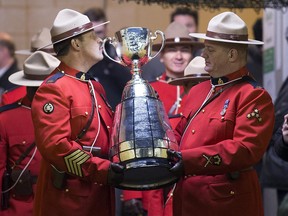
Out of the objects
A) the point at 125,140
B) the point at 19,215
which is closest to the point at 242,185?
the point at 125,140

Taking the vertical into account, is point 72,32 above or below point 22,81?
above

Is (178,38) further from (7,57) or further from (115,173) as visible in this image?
(7,57)

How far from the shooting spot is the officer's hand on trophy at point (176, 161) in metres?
8.10

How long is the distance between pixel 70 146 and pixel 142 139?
1.60 feet

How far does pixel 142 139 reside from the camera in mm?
8031

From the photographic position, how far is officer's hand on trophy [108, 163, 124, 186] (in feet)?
26.4

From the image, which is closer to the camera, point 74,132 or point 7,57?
point 74,132

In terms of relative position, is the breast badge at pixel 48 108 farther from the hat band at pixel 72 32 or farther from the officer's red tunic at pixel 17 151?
the officer's red tunic at pixel 17 151

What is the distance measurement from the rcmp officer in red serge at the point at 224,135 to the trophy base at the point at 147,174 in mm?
69

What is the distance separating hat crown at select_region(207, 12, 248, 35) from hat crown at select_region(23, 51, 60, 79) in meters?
1.63

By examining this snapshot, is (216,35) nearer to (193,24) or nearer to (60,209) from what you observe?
(60,209)

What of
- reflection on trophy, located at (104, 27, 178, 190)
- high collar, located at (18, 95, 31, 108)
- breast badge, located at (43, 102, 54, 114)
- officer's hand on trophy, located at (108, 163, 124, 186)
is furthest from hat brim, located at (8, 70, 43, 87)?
officer's hand on trophy, located at (108, 163, 124, 186)

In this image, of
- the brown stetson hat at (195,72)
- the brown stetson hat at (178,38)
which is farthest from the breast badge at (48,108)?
the brown stetson hat at (178,38)

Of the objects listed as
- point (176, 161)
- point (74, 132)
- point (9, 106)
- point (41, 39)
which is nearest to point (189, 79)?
point (9, 106)
